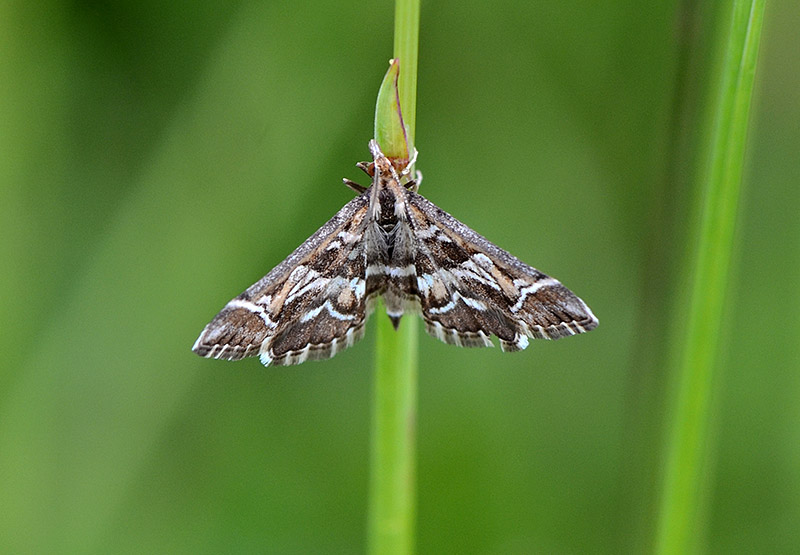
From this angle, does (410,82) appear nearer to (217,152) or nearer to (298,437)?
(217,152)

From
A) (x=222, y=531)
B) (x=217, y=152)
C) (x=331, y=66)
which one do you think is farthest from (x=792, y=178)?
(x=222, y=531)

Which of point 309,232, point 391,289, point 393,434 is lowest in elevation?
point 393,434

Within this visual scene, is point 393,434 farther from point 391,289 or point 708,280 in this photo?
point 708,280

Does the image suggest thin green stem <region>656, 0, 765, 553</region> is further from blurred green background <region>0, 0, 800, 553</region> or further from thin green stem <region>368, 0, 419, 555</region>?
blurred green background <region>0, 0, 800, 553</region>

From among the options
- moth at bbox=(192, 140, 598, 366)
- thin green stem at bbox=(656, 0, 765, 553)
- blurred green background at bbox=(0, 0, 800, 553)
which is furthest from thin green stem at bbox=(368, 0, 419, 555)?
blurred green background at bbox=(0, 0, 800, 553)

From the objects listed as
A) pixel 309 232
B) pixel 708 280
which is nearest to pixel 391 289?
pixel 708 280

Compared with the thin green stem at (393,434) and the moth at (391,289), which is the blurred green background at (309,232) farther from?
the thin green stem at (393,434)
